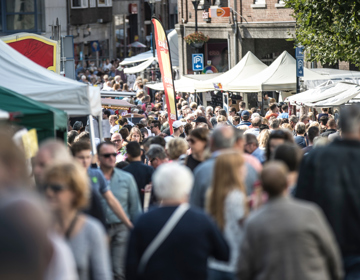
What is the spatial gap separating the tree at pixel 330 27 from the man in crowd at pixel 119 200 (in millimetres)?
10814

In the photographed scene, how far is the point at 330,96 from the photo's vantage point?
17562mm

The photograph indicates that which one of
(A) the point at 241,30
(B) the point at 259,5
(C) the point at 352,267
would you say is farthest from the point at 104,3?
(C) the point at 352,267

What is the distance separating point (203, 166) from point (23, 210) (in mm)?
3079

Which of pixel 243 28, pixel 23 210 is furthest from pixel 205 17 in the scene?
pixel 23 210

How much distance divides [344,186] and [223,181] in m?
0.87

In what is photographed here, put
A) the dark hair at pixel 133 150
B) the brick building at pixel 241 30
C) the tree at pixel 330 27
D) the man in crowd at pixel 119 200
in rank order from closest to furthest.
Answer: the man in crowd at pixel 119 200 < the dark hair at pixel 133 150 < the tree at pixel 330 27 < the brick building at pixel 241 30

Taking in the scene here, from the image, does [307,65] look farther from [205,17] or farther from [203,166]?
[203,166]

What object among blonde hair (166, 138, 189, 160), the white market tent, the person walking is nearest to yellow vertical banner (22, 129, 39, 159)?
blonde hair (166, 138, 189, 160)

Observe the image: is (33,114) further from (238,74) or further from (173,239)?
(238,74)

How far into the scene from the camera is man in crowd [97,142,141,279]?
24.5 ft

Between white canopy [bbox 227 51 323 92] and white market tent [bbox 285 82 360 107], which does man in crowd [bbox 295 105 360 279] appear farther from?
white canopy [bbox 227 51 323 92]

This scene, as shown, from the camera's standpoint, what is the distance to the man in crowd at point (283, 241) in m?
4.58

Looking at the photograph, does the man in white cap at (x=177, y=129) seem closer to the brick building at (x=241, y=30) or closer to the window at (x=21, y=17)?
the window at (x=21, y=17)

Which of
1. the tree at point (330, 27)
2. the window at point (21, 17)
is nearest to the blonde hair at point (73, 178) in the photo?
the tree at point (330, 27)
